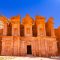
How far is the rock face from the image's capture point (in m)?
29.5

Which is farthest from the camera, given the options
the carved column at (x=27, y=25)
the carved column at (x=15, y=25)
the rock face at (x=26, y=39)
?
the carved column at (x=27, y=25)

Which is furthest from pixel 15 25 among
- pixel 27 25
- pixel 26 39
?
pixel 26 39

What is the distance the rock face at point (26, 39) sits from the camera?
96.7ft

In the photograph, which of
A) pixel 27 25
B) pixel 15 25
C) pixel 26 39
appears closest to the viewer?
pixel 26 39

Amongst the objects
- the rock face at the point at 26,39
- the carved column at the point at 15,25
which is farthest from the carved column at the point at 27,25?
the carved column at the point at 15,25

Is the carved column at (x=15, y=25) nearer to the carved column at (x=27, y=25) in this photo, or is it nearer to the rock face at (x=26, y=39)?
the rock face at (x=26, y=39)

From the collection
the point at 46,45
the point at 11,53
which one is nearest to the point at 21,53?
the point at 11,53

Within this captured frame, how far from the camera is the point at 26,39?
3050cm

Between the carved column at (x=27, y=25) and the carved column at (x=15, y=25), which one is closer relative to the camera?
the carved column at (x=15, y=25)

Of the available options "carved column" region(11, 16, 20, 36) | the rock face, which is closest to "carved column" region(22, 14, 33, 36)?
the rock face

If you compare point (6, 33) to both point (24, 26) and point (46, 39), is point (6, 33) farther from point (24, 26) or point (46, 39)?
point (46, 39)

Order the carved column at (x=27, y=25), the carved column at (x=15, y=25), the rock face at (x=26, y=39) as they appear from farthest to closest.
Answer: the carved column at (x=27, y=25), the carved column at (x=15, y=25), the rock face at (x=26, y=39)

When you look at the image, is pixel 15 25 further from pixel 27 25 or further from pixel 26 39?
pixel 26 39

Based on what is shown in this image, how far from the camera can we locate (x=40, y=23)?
3169cm
